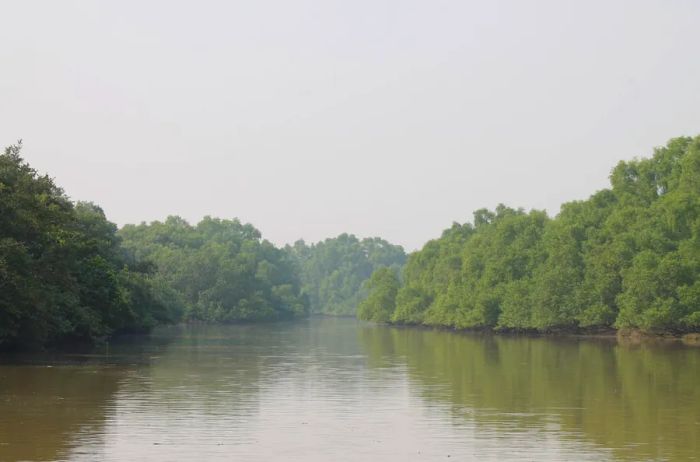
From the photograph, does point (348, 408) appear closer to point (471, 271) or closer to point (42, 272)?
point (42, 272)

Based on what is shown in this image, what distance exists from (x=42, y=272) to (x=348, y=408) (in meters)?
25.7

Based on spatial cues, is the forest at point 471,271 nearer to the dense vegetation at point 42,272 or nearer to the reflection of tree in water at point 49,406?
the dense vegetation at point 42,272

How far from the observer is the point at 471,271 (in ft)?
393

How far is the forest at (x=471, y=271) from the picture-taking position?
54.1m

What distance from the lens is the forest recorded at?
54094 mm

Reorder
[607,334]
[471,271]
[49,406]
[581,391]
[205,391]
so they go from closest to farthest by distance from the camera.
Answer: [49,406] → [205,391] → [581,391] → [607,334] → [471,271]

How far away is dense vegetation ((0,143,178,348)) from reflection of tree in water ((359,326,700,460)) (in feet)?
55.2

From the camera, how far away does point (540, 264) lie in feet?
343

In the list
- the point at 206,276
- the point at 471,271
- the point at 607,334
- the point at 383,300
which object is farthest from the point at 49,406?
the point at 206,276

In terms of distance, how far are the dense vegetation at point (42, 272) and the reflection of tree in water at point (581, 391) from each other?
55.2 feet

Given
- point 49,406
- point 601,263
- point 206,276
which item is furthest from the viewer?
point 206,276

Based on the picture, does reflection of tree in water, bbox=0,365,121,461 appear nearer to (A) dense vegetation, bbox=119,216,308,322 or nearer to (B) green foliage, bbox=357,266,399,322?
(A) dense vegetation, bbox=119,216,308,322

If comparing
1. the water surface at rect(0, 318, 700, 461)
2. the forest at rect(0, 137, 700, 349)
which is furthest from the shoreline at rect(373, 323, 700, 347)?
the water surface at rect(0, 318, 700, 461)

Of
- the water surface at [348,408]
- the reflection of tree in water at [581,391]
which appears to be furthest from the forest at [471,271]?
the reflection of tree in water at [581,391]
